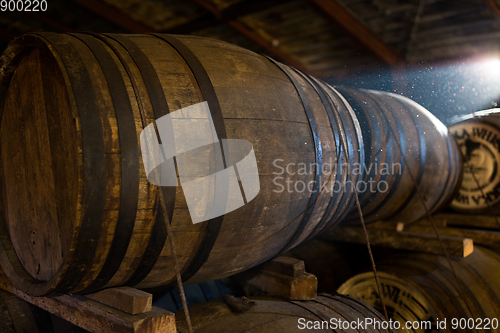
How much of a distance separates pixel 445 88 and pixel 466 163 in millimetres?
2878

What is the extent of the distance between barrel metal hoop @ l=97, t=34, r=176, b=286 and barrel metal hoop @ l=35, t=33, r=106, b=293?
0.18 meters

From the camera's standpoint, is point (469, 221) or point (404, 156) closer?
point (404, 156)

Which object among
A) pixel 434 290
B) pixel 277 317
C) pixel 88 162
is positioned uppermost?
pixel 88 162

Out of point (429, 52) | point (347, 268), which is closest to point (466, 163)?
point (347, 268)

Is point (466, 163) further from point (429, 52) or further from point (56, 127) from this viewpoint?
point (429, 52)

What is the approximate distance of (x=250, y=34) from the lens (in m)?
6.79

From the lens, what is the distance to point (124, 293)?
1408 millimetres

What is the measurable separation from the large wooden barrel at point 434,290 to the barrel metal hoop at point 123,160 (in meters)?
1.89

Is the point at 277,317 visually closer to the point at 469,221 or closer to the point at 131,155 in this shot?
the point at 131,155

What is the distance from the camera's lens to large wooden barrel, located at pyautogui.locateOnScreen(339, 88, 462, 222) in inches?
103

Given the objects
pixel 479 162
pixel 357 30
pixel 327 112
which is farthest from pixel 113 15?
pixel 479 162

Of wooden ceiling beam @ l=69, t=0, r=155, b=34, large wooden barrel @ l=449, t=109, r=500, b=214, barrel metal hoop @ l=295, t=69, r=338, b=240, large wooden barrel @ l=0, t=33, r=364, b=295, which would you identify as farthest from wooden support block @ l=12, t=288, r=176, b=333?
wooden ceiling beam @ l=69, t=0, r=155, b=34

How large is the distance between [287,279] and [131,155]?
1.12 meters

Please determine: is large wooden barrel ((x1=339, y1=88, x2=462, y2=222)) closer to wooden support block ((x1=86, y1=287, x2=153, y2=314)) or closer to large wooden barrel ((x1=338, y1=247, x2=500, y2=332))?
large wooden barrel ((x1=338, y1=247, x2=500, y2=332))
